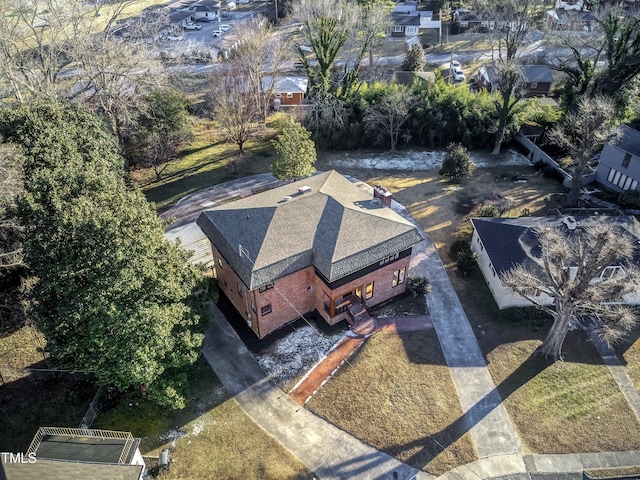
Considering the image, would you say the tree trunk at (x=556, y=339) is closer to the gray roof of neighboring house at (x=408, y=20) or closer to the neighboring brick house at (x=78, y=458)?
the neighboring brick house at (x=78, y=458)

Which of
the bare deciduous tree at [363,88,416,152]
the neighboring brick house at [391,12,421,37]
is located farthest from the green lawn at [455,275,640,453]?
the neighboring brick house at [391,12,421,37]

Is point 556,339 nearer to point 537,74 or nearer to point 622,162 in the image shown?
point 622,162

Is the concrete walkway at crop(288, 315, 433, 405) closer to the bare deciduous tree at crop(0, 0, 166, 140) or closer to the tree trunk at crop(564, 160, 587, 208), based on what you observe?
the tree trunk at crop(564, 160, 587, 208)

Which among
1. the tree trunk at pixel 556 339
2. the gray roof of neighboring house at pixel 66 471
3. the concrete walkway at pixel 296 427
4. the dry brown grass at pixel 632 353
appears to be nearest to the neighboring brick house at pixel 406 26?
the dry brown grass at pixel 632 353

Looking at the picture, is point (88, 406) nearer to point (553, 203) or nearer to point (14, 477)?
point (14, 477)

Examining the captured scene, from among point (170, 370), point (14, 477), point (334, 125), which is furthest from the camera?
point (334, 125)

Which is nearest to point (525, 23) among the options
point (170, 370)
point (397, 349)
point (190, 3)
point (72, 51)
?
point (397, 349)
